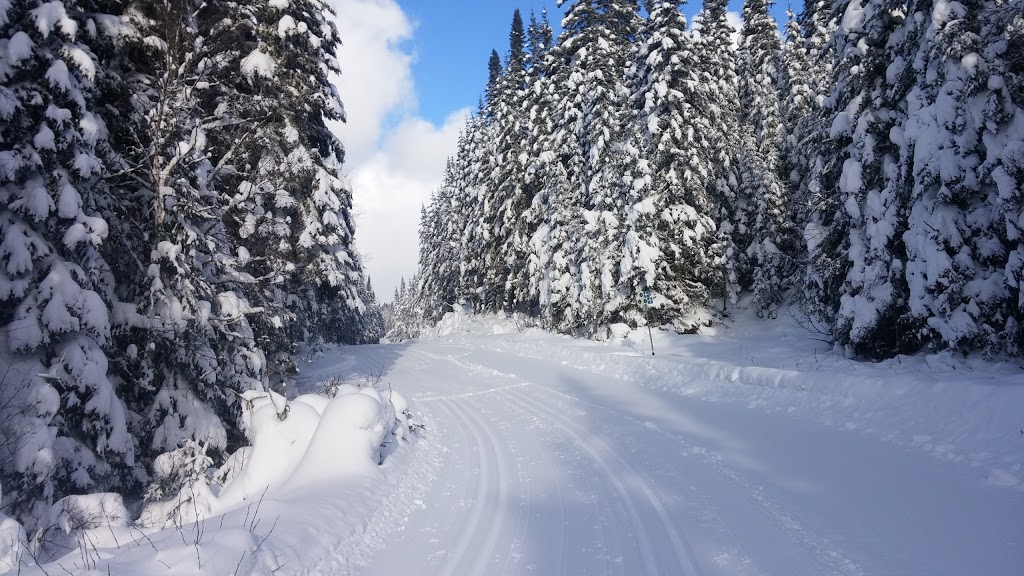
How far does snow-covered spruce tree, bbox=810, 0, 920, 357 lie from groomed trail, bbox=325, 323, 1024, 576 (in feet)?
17.7

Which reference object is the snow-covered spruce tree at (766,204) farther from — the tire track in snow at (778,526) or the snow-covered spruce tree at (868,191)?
the tire track in snow at (778,526)

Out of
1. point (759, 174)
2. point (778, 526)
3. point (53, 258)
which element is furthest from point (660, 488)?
point (759, 174)

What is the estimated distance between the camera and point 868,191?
1292cm

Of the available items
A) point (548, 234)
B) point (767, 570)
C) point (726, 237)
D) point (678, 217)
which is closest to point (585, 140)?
point (548, 234)

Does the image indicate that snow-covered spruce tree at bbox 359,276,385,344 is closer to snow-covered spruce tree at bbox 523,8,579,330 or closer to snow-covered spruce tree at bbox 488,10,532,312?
snow-covered spruce tree at bbox 488,10,532,312

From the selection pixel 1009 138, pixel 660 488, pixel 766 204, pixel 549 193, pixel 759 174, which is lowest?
pixel 660 488

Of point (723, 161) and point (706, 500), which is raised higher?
point (723, 161)

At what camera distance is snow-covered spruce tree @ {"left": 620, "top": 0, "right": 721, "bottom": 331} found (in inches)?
802

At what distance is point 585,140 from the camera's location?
25.2 metres

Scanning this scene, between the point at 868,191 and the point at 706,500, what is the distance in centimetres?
1146

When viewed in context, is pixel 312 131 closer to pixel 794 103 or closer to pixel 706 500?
pixel 706 500

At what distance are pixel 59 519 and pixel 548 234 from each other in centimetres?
2186

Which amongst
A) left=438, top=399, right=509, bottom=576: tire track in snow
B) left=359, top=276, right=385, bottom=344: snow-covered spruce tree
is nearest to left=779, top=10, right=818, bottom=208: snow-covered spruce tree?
left=438, top=399, right=509, bottom=576: tire track in snow

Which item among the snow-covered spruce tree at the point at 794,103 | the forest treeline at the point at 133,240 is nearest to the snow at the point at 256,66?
the forest treeline at the point at 133,240
